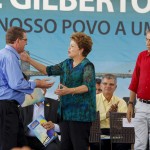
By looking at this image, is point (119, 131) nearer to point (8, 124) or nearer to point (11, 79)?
point (8, 124)

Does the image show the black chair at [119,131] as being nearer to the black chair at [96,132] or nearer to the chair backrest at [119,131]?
the chair backrest at [119,131]

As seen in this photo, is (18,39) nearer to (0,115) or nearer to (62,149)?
(0,115)

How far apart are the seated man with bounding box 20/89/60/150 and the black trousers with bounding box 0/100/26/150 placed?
0.69 m

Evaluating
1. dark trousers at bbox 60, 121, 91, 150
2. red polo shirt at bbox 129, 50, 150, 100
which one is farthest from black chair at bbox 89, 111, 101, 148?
dark trousers at bbox 60, 121, 91, 150

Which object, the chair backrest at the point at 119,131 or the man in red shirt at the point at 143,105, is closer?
the man in red shirt at the point at 143,105

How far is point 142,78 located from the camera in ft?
21.2

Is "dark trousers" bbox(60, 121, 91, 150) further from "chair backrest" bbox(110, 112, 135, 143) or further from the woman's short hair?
"chair backrest" bbox(110, 112, 135, 143)

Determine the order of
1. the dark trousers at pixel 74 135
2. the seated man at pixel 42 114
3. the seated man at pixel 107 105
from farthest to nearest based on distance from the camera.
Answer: the seated man at pixel 107 105 < the seated man at pixel 42 114 < the dark trousers at pixel 74 135

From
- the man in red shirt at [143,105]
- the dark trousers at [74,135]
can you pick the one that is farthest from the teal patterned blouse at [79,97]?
the man in red shirt at [143,105]

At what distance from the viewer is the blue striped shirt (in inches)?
221

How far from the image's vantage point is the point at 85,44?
5688 mm

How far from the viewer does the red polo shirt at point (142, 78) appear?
640 centimetres

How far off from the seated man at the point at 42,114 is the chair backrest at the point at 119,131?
3.21 ft

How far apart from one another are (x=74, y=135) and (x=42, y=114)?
124 centimetres
